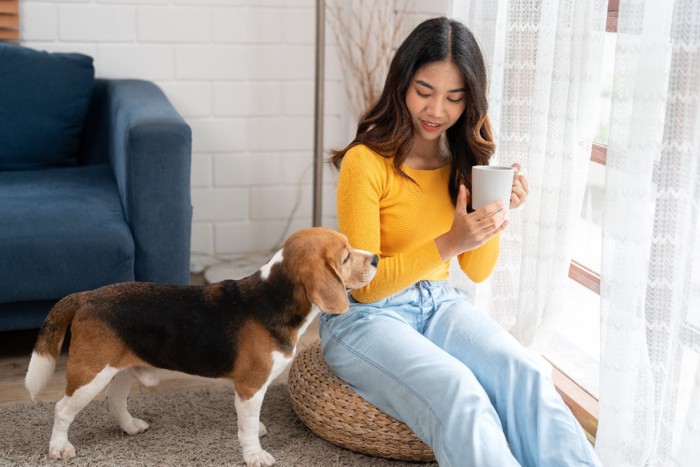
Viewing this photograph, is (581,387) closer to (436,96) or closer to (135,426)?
(436,96)

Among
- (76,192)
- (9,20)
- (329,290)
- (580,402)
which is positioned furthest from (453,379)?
(9,20)

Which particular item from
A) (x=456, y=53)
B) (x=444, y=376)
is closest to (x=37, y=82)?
(x=456, y=53)

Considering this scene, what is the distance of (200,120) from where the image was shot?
3158mm

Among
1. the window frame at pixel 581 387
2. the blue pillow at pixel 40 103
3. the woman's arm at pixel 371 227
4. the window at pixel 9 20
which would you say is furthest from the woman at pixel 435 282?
the window at pixel 9 20

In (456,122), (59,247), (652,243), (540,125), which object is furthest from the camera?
(59,247)

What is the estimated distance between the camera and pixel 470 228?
170 centimetres

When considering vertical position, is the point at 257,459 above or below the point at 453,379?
below

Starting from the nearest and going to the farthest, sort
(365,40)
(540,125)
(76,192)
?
1. (540,125)
2. (76,192)
3. (365,40)

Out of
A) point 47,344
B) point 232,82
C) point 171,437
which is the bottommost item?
point 171,437

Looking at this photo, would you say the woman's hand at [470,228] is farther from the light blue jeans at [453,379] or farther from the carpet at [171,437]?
the carpet at [171,437]

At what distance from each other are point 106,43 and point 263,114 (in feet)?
2.01

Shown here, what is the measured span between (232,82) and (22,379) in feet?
4.49

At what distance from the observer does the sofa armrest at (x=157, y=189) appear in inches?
89.7

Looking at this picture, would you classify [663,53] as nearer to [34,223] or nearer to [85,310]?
[85,310]
